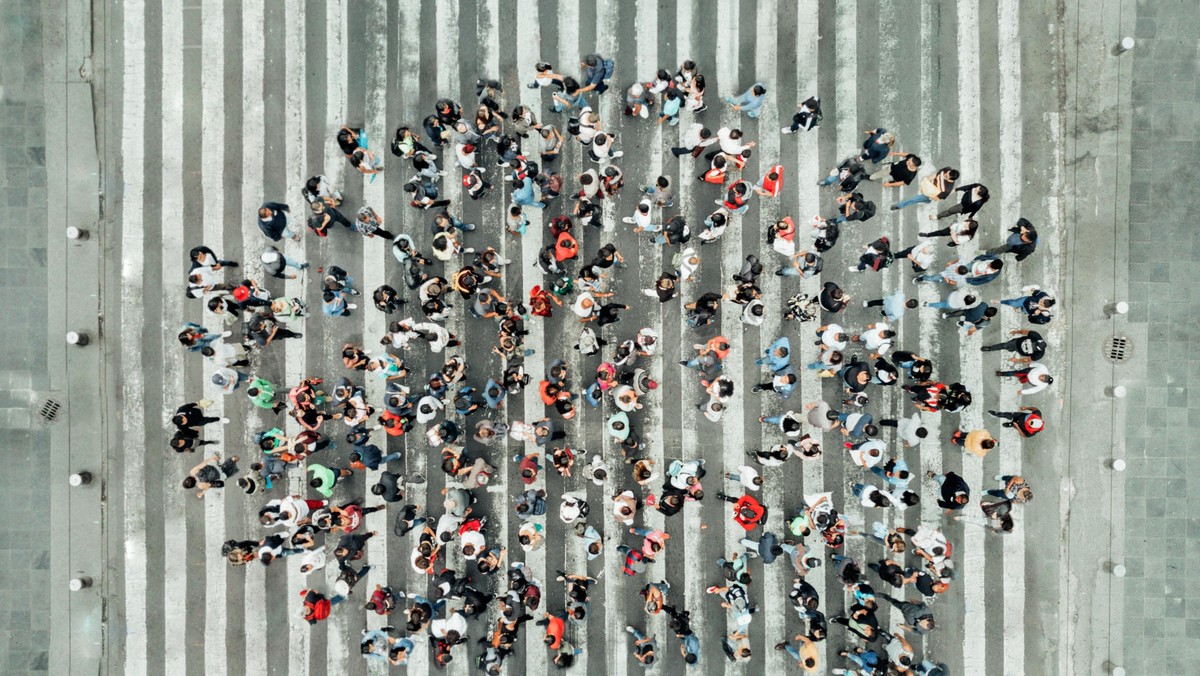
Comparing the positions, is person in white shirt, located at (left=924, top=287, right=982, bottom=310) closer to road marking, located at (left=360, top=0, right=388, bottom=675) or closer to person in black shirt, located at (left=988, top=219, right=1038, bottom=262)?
person in black shirt, located at (left=988, top=219, right=1038, bottom=262)

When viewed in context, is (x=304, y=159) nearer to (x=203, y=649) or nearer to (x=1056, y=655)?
(x=203, y=649)

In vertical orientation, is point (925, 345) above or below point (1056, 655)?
above

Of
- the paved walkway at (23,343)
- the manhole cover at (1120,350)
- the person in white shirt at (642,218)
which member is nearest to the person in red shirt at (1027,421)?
the manhole cover at (1120,350)

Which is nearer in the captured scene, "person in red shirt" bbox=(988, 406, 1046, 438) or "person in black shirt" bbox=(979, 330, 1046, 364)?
"person in red shirt" bbox=(988, 406, 1046, 438)

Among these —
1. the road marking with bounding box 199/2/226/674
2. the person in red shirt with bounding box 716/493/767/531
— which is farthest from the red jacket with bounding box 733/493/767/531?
the road marking with bounding box 199/2/226/674

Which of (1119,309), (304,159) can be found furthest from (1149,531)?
(304,159)

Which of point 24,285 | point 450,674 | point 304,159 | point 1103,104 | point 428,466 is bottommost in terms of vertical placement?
point 450,674
